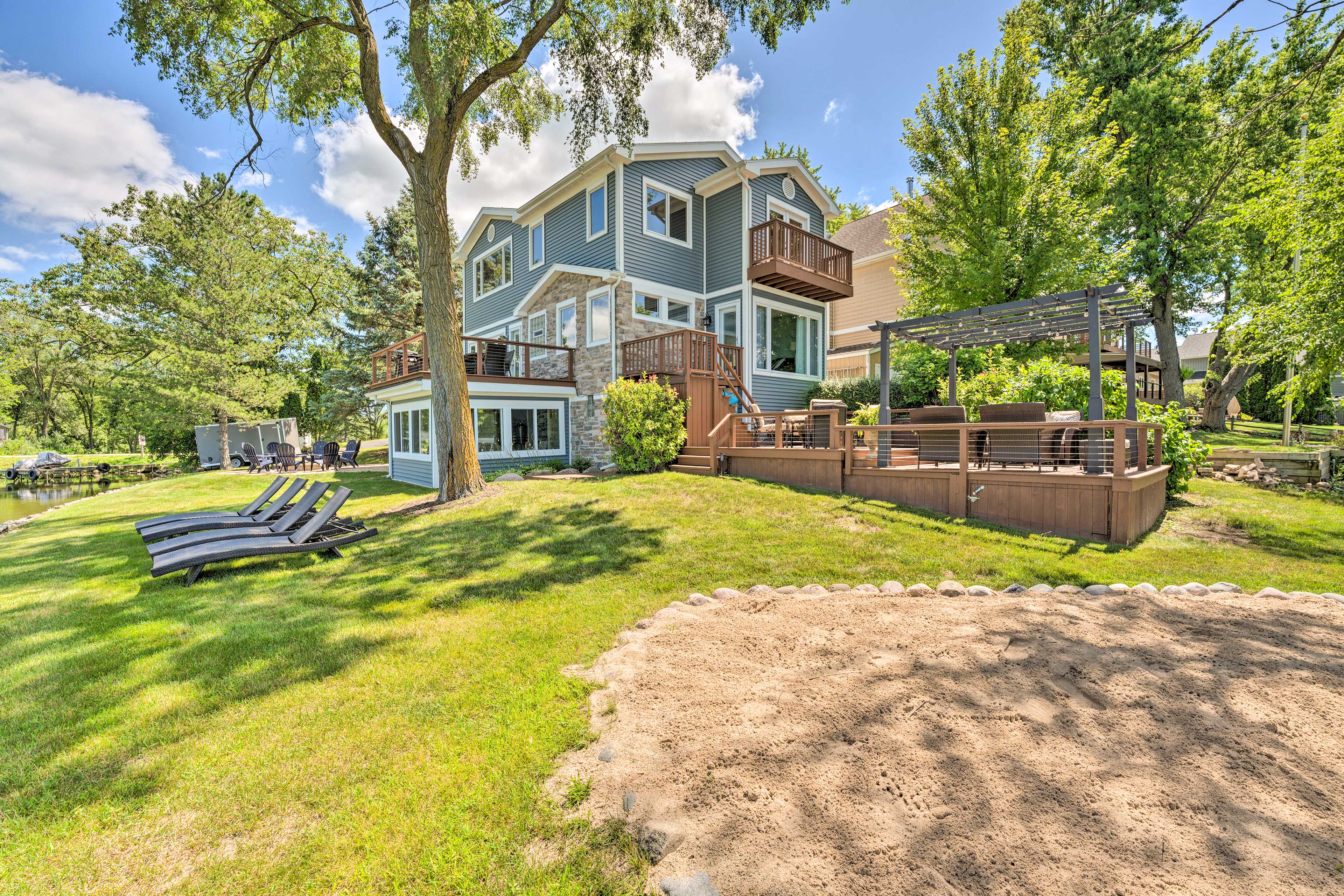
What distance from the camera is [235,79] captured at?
34.9 ft

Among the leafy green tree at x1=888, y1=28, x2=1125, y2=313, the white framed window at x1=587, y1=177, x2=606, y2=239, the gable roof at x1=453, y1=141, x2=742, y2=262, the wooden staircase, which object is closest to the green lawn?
the wooden staircase

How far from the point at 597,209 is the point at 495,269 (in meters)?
6.94

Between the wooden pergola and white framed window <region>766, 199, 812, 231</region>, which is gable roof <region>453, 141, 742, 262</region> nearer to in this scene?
white framed window <region>766, 199, 812, 231</region>

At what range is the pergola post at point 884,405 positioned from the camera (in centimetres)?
841

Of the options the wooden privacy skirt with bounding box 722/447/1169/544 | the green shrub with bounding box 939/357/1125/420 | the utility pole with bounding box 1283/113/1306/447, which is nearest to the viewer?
the wooden privacy skirt with bounding box 722/447/1169/544

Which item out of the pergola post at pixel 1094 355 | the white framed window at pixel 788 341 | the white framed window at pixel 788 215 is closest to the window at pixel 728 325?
the white framed window at pixel 788 341

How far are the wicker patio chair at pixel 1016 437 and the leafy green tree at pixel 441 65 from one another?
A: 7.94 meters

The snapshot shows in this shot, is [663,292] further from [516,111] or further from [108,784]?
[108,784]

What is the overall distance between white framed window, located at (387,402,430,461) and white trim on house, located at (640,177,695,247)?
7.69m

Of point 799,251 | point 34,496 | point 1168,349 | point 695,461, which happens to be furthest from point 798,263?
point 34,496

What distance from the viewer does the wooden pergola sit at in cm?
745

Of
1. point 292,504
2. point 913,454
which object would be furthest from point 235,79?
point 913,454

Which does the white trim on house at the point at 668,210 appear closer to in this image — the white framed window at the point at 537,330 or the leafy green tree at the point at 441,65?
the leafy green tree at the point at 441,65

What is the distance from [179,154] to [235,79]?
10900 millimetres
